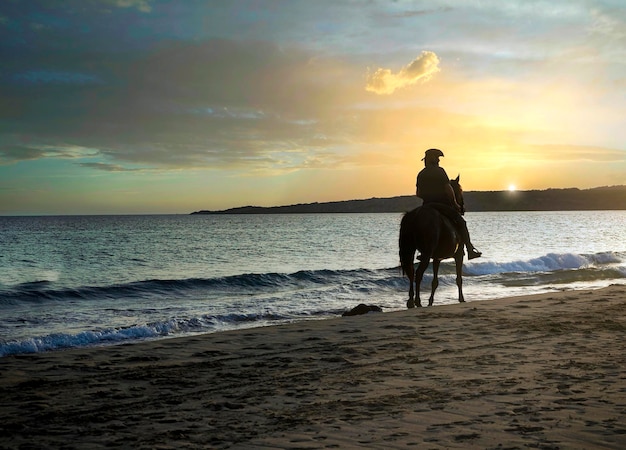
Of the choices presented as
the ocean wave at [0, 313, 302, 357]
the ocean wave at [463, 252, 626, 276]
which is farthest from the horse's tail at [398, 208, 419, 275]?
the ocean wave at [463, 252, 626, 276]

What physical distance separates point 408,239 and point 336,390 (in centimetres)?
813

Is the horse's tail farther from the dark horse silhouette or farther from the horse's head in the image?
the horse's head

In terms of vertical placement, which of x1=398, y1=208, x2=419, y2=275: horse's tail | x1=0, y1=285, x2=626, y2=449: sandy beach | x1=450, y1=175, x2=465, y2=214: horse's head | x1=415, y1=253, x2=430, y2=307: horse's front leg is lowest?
x1=0, y1=285, x2=626, y2=449: sandy beach

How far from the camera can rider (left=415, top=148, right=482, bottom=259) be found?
13.9 meters

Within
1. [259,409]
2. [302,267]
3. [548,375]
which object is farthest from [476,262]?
[259,409]

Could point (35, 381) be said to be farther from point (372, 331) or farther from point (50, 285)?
point (50, 285)

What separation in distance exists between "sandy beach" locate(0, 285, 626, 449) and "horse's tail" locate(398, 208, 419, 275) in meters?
3.77

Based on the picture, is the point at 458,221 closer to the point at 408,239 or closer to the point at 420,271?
the point at 408,239

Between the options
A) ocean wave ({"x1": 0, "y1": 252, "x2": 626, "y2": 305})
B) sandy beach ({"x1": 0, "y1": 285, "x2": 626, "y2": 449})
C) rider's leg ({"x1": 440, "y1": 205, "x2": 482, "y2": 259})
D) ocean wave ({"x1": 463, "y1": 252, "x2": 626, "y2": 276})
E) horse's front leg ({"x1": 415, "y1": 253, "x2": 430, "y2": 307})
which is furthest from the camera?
ocean wave ({"x1": 463, "y1": 252, "x2": 626, "y2": 276})

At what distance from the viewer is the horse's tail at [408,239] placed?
13701 mm

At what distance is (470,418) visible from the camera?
4910mm

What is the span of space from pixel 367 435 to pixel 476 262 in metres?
28.6

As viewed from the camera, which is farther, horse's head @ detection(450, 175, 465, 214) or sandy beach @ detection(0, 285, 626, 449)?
horse's head @ detection(450, 175, 465, 214)

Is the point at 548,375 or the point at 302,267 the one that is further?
the point at 302,267
